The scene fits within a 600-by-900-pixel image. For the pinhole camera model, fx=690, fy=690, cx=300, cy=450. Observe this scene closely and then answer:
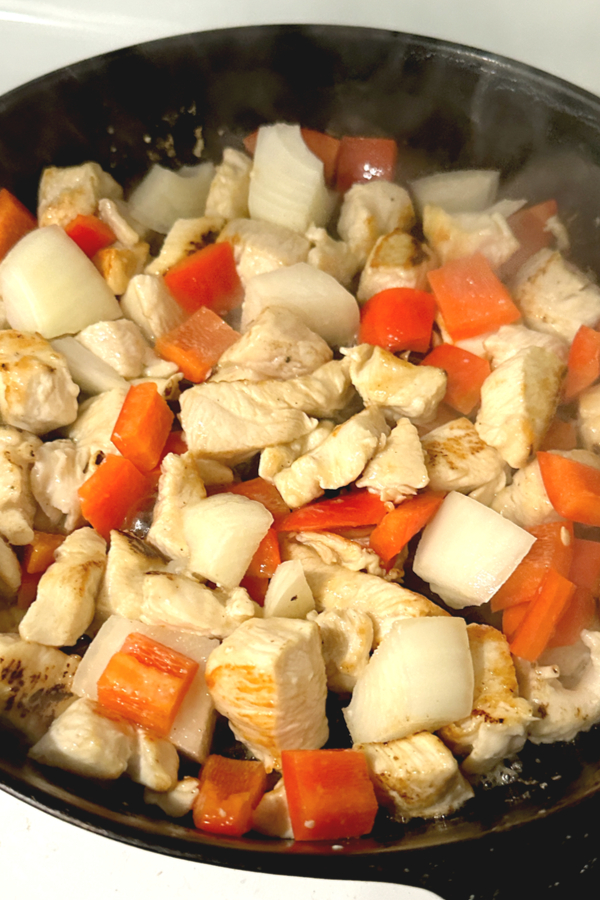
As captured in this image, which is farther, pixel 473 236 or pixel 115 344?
pixel 473 236

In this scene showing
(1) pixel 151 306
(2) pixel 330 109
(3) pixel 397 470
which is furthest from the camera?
(2) pixel 330 109

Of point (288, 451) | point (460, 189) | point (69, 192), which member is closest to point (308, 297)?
point (288, 451)

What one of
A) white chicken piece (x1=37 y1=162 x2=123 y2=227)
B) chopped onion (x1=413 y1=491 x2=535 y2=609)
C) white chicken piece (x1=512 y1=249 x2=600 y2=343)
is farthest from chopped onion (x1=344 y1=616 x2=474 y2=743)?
white chicken piece (x1=37 y1=162 x2=123 y2=227)

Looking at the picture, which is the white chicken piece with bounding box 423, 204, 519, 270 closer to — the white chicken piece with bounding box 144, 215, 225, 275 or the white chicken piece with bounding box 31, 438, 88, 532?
the white chicken piece with bounding box 144, 215, 225, 275

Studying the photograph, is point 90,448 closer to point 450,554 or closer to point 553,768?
point 450,554

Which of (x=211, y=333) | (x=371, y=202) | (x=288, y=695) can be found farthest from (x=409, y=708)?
(x=371, y=202)

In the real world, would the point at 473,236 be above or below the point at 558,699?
above

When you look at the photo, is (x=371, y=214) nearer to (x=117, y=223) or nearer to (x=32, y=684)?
(x=117, y=223)
